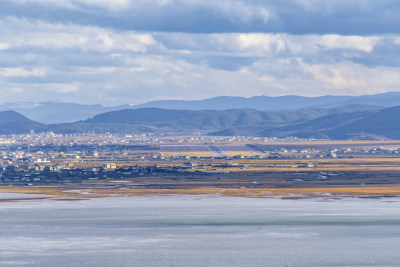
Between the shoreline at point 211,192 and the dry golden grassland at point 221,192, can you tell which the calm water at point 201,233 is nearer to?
the shoreline at point 211,192

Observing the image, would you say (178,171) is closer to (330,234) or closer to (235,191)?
(235,191)

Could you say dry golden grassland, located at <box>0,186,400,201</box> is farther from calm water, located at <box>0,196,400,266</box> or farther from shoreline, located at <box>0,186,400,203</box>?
calm water, located at <box>0,196,400,266</box>

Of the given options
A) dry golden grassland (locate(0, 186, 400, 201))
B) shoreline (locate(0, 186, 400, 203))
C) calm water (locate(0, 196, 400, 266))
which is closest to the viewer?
calm water (locate(0, 196, 400, 266))

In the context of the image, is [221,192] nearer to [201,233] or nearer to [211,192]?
[211,192]

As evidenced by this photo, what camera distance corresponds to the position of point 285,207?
242ft

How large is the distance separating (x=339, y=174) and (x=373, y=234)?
61095 mm

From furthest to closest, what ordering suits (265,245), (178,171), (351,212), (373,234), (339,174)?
(178,171), (339,174), (351,212), (373,234), (265,245)

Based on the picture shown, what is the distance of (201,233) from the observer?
57.0 metres

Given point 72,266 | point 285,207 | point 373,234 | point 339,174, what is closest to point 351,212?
point 285,207

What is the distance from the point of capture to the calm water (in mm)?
47188

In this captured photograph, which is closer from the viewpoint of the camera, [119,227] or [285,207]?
[119,227]

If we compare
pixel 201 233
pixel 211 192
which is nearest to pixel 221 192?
pixel 211 192

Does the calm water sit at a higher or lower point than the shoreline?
lower

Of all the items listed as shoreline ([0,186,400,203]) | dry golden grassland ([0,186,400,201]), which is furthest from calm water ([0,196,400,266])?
dry golden grassland ([0,186,400,201])
